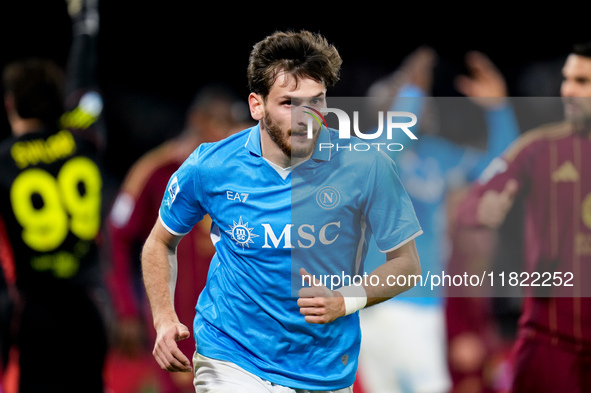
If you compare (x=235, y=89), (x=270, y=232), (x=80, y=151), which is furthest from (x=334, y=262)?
(x=235, y=89)

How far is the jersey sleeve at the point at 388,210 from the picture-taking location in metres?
3.17

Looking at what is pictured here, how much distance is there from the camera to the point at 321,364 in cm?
323

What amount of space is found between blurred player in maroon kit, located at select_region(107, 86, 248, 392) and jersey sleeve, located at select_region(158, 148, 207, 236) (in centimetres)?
306

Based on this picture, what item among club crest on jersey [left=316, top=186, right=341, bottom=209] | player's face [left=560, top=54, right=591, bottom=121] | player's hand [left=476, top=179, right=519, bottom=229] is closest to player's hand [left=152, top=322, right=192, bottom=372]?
club crest on jersey [left=316, top=186, right=341, bottom=209]

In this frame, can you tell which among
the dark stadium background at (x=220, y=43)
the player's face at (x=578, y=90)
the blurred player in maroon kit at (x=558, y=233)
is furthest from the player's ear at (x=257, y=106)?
the dark stadium background at (x=220, y=43)

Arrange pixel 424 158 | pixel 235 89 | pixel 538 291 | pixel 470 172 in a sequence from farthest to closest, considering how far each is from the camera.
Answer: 1. pixel 235 89
2. pixel 424 158
3. pixel 470 172
4. pixel 538 291

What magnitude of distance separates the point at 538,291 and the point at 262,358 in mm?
1915

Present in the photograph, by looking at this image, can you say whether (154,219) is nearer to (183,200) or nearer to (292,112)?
(183,200)

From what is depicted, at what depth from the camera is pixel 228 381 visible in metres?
3.15

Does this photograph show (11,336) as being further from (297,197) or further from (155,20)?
(155,20)

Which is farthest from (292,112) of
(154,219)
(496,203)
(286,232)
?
(154,219)

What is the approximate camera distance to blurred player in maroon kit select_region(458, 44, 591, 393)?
4297 mm

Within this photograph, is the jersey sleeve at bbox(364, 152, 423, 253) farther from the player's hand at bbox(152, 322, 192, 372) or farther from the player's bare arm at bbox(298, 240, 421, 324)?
the player's hand at bbox(152, 322, 192, 372)

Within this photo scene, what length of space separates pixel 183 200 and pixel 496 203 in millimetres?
2090
